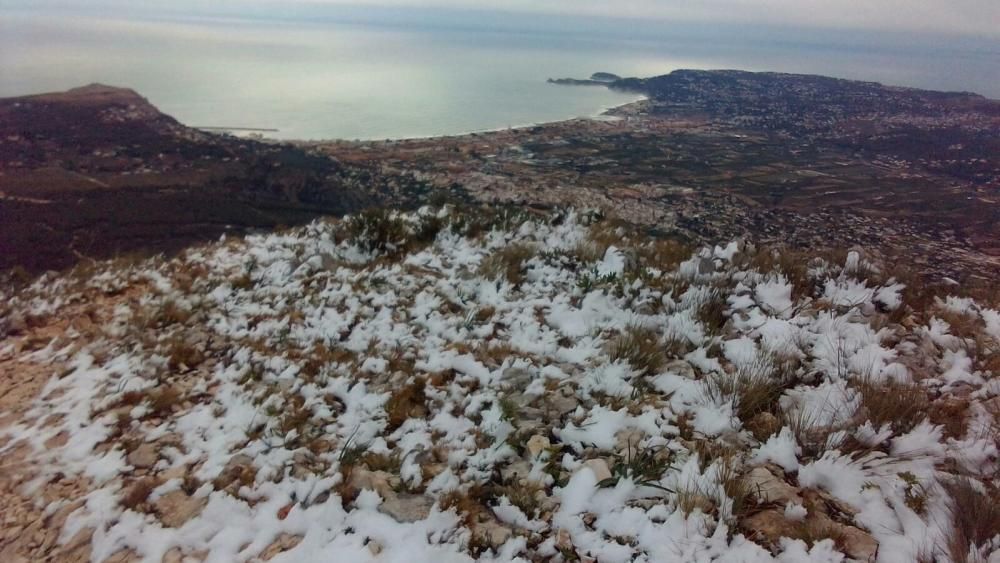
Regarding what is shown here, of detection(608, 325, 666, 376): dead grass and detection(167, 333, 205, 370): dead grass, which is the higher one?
detection(608, 325, 666, 376): dead grass

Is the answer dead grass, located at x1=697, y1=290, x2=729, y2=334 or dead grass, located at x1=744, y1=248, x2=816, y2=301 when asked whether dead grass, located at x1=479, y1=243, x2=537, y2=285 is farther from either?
dead grass, located at x1=744, y1=248, x2=816, y2=301

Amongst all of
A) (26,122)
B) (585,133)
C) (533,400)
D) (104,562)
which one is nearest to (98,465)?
(104,562)

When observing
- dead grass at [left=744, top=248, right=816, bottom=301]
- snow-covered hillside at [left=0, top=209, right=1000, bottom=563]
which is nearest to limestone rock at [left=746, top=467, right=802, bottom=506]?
snow-covered hillside at [left=0, top=209, right=1000, bottom=563]

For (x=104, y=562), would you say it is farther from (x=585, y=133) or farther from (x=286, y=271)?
(x=585, y=133)

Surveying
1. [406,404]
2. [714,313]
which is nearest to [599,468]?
[406,404]

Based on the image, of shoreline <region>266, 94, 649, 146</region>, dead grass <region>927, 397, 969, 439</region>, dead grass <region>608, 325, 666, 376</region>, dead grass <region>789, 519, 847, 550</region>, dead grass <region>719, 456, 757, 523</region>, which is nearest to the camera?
dead grass <region>789, 519, 847, 550</region>

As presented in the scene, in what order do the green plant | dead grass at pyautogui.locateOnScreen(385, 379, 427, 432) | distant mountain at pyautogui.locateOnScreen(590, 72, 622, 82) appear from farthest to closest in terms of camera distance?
1. distant mountain at pyautogui.locateOnScreen(590, 72, 622, 82)
2. dead grass at pyautogui.locateOnScreen(385, 379, 427, 432)
3. the green plant

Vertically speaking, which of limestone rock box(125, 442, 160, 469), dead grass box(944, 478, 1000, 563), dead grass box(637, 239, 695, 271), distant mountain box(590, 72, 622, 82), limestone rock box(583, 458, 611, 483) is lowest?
limestone rock box(125, 442, 160, 469)

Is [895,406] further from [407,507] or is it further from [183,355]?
[183,355]

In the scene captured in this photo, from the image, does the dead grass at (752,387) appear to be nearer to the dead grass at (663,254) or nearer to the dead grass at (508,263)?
the dead grass at (663,254)
